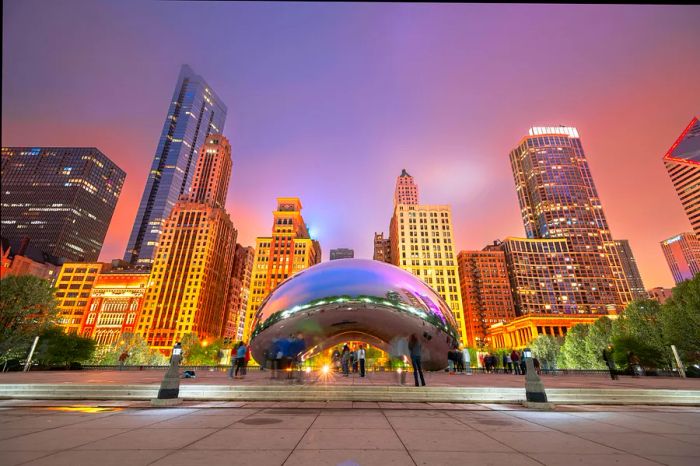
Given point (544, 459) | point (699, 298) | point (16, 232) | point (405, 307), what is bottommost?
point (544, 459)

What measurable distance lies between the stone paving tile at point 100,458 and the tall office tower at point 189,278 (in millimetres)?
132837

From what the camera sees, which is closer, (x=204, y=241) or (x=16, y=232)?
(x=204, y=241)

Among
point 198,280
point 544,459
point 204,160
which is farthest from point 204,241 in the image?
point 544,459

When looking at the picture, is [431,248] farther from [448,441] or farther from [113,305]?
[113,305]

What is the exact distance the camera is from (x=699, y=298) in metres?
33.9

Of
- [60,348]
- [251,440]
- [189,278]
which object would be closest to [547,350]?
[251,440]

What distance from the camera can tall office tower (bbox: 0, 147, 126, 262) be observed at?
518 feet

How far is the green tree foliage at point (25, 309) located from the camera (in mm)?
31406

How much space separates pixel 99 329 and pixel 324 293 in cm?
14779

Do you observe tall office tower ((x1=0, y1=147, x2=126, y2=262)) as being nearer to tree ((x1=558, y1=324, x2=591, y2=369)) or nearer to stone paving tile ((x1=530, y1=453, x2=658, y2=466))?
tree ((x1=558, y1=324, x2=591, y2=369))

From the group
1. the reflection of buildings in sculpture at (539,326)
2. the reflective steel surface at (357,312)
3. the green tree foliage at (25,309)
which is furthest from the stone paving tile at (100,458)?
the reflection of buildings in sculpture at (539,326)

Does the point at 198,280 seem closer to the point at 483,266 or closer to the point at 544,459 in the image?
the point at 483,266

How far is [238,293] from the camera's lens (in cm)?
17650

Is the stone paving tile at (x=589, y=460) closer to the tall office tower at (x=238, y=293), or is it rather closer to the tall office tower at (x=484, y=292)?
the tall office tower at (x=484, y=292)
